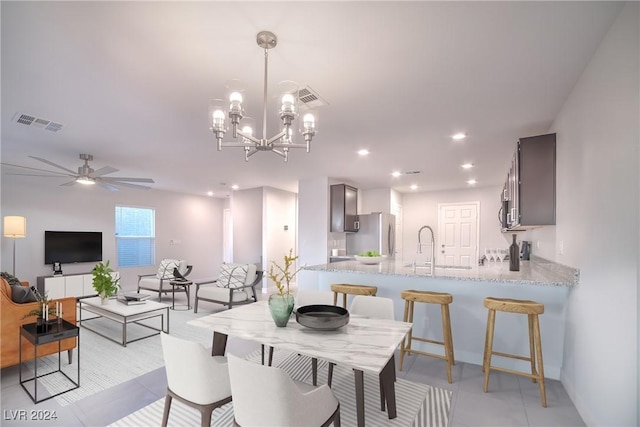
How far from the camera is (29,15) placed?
1.69 metres

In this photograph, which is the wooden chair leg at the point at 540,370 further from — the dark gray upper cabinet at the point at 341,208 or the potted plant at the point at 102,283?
the potted plant at the point at 102,283

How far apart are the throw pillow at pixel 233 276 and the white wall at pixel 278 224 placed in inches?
66.1

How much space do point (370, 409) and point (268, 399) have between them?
1349 millimetres

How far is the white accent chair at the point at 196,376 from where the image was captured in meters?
1.57

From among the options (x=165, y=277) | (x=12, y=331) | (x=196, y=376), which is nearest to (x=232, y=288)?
(x=165, y=277)

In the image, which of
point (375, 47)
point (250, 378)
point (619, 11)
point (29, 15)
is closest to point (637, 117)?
point (619, 11)

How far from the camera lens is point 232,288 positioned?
16.7 ft

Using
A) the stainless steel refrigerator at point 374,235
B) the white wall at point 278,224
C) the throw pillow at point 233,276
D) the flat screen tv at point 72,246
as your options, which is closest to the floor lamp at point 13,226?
the flat screen tv at point 72,246

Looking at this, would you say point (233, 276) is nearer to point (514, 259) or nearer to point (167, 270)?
point (167, 270)

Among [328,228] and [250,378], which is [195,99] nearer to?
[250,378]

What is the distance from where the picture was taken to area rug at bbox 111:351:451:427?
213cm

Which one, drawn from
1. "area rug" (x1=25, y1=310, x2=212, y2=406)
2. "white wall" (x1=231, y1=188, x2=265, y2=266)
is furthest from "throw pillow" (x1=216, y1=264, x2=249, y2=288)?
"white wall" (x1=231, y1=188, x2=265, y2=266)

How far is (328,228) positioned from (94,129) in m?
4.17

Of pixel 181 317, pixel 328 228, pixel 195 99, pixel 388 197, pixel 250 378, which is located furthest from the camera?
pixel 388 197
